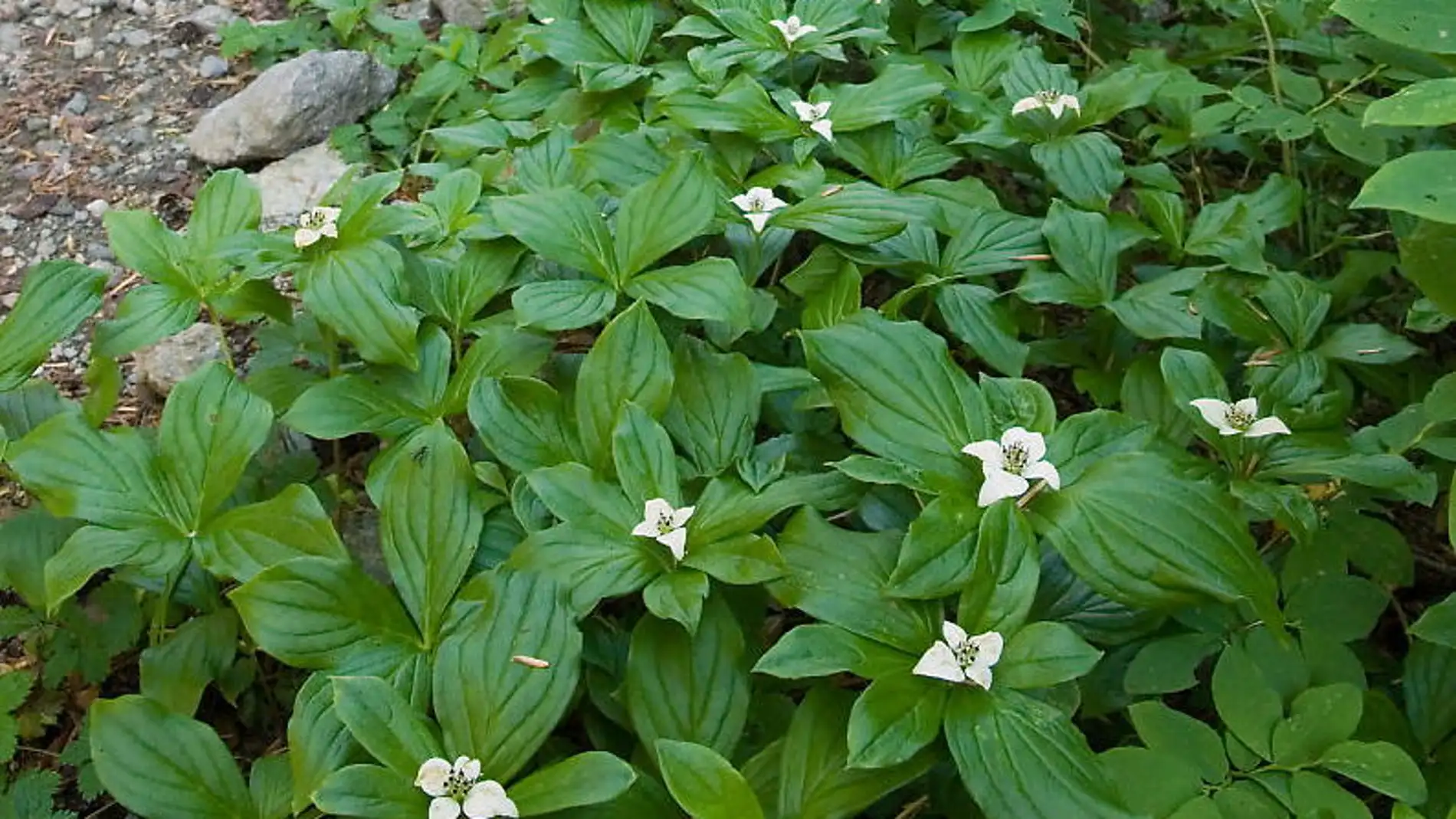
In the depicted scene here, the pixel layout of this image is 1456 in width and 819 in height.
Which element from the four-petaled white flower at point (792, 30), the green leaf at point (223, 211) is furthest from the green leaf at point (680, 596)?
the four-petaled white flower at point (792, 30)

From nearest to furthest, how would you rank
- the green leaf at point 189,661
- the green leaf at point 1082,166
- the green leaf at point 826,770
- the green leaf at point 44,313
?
1. the green leaf at point 826,770
2. the green leaf at point 189,661
3. the green leaf at point 44,313
4. the green leaf at point 1082,166

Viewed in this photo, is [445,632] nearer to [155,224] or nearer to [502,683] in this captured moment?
[502,683]

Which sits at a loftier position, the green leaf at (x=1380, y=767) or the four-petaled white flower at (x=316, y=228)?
the four-petaled white flower at (x=316, y=228)

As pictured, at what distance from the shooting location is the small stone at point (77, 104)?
142 inches

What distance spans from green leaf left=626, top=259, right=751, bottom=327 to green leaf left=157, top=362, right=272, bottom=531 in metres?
0.66

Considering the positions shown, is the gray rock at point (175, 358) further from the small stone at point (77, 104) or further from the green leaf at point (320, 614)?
the small stone at point (77, 104)

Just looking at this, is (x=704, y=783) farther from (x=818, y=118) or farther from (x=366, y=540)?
(x=818, y=118)

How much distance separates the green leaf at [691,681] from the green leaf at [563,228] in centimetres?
74

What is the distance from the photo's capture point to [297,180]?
10.7 feet

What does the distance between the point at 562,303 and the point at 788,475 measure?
1.69 ft

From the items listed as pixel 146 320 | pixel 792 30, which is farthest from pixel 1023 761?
pixel 792 30

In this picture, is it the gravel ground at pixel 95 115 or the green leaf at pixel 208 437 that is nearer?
the green leaf at pixel 208 437


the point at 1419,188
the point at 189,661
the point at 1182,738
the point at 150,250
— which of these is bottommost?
the point at 189,661

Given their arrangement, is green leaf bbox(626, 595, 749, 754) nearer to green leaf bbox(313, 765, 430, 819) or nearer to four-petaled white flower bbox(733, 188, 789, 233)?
green leaf bbox(313, 765, 430, 819)
